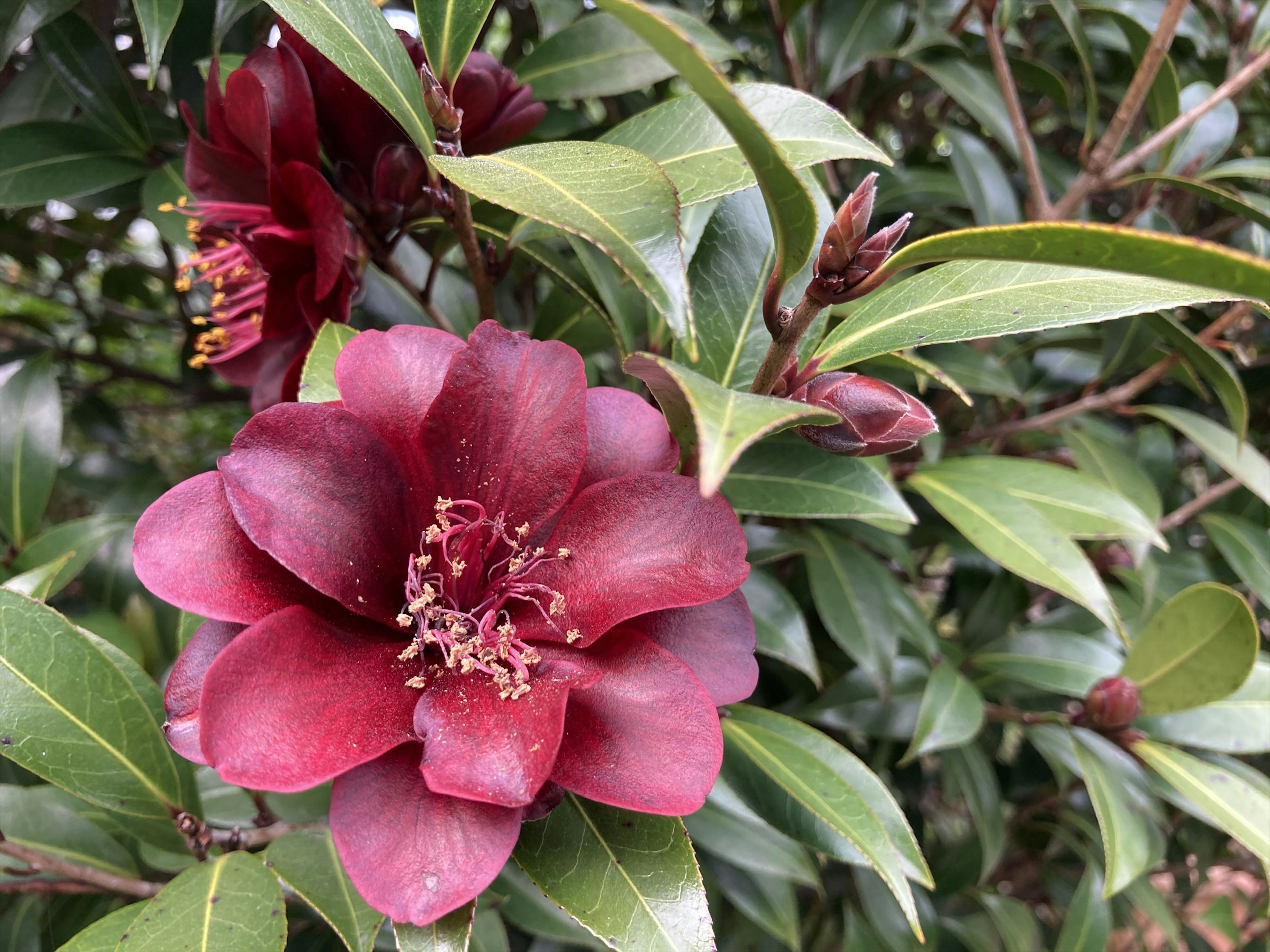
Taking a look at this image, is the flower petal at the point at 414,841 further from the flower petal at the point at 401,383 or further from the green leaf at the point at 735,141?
the green leaf at the point at 735,141

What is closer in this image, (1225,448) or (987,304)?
(987,304)

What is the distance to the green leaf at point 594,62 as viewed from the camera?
1015mm

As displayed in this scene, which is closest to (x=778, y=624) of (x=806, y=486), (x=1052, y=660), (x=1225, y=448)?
(x=806, y=486)

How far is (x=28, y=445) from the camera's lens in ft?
3.72

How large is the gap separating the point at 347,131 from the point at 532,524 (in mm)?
410

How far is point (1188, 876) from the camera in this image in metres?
1.82

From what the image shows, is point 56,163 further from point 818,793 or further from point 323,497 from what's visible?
point 818,793

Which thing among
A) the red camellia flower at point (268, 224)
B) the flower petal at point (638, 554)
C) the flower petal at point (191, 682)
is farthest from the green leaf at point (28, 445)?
the flower petal at point (638, 554)

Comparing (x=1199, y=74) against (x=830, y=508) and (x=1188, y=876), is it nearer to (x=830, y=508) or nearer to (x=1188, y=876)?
(x=830, y=508)

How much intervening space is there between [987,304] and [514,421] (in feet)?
1.13

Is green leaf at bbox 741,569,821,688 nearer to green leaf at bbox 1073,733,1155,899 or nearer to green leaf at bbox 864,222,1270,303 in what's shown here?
green leaf at bbox 1073,733,1155,899

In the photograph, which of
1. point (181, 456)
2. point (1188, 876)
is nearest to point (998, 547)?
point (1188, 876)

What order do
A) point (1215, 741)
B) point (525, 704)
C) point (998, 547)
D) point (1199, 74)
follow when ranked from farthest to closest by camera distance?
point (1199, 74)
point (1215, 741)
point (998, 547)
point (525, 704)

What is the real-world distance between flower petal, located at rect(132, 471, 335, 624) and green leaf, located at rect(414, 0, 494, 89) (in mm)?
365
